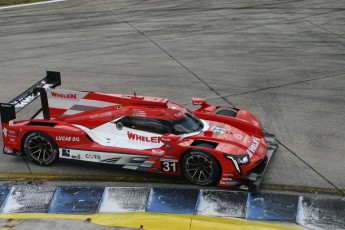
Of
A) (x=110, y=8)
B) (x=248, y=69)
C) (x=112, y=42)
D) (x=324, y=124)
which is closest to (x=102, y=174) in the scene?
(x=324, y=124)

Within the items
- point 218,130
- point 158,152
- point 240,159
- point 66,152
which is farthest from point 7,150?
point 240,159

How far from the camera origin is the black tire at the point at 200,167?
1123cm

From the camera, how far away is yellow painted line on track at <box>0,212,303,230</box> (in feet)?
32.7

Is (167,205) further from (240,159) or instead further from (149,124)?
(149,124)

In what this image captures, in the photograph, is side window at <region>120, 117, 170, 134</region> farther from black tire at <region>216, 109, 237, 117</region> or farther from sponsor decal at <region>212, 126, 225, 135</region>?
black tire at <region>216, 109, 237, 117</region>

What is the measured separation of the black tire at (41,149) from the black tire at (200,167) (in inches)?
115

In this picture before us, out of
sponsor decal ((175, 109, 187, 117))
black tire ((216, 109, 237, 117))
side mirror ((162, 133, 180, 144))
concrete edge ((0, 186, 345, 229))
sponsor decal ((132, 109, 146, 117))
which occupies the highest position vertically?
sponsor decal ((132, 109, 146, 117))

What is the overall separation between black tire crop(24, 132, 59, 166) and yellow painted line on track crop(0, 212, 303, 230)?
1988 millimetres

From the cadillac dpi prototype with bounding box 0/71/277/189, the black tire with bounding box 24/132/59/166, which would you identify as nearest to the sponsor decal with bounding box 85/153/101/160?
the cadillac dpi prototype with bounding box 0/71/277/189

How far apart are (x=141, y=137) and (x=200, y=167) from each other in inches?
57.8

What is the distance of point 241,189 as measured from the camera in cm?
1127

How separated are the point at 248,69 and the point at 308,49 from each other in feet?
11.0

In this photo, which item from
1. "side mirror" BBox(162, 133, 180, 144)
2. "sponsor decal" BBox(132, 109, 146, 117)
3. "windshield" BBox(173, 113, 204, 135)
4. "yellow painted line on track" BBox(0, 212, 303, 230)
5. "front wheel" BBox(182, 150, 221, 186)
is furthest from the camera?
"sponsor decal" BBox(132, 109, 146, 117)

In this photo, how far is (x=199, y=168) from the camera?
11383mm
